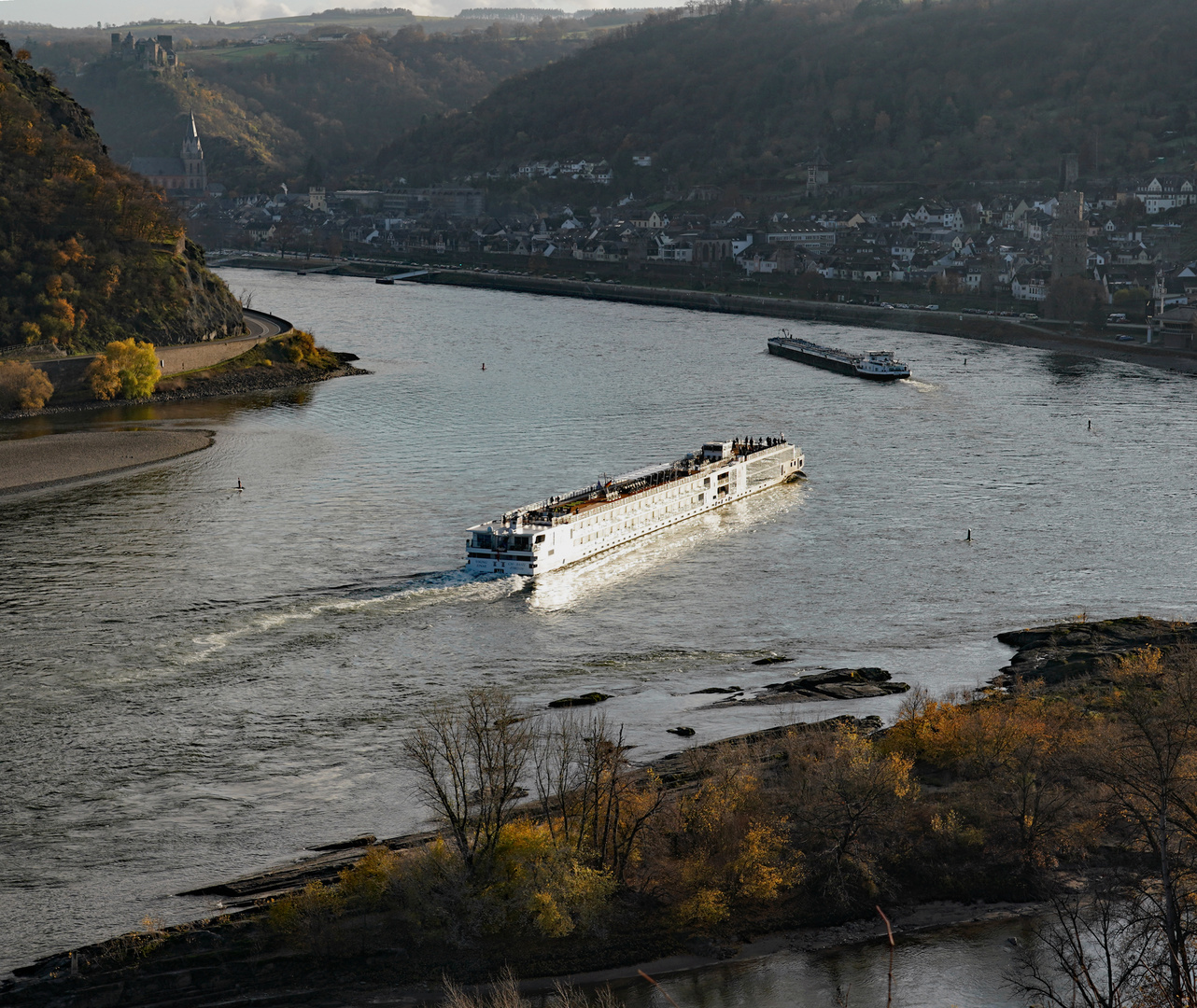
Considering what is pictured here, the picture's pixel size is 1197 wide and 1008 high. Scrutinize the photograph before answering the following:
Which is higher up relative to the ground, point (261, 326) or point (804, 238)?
point (804, 238)

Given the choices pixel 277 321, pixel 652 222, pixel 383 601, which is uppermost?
pixel 652 222

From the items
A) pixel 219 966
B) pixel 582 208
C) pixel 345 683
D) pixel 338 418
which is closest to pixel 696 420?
pixel 338 418

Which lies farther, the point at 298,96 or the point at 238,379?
the point at 298,96

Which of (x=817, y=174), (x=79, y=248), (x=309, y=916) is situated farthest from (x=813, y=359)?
(x=817, y=174)

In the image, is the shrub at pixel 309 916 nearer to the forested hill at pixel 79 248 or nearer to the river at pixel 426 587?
the river at pixel 426 587

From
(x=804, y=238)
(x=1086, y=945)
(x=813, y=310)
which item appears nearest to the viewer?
(x=1086, y=945)

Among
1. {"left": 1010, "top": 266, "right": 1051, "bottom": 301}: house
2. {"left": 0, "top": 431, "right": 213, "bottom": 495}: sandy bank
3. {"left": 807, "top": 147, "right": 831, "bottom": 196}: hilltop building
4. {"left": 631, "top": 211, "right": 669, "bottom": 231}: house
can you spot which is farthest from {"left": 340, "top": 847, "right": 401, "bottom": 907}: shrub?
{"left": 807, "top": 147, "right": 831, "bottom": 196}: hilltop building

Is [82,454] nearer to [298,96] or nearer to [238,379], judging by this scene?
[238,379]
